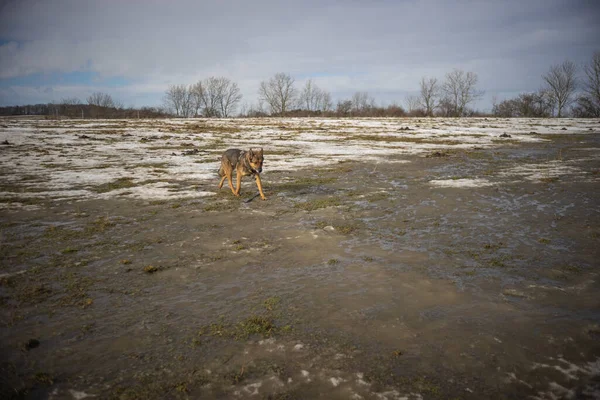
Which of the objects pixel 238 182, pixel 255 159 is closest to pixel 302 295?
pixel 255 159

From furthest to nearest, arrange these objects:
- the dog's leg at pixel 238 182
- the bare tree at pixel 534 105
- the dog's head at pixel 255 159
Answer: the bare tree at pixel 534 105
the dog's leg at pixel 238 182
the dog's head at pixel 255 159

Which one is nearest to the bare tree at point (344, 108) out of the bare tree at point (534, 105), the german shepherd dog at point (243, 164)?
the bare tree at point (534, 105)

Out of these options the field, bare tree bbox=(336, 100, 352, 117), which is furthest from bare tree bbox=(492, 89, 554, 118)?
the field

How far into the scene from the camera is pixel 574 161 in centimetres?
1484

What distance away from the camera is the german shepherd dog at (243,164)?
27.3 feet

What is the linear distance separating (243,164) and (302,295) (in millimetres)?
5417

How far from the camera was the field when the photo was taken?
8.85 feet

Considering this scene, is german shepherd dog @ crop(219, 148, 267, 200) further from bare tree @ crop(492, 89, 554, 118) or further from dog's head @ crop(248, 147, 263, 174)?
bare tree @ crop(492, 89, 554, 118)

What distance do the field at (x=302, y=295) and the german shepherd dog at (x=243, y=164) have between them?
621mm

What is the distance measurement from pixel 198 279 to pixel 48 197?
7391 millimetres

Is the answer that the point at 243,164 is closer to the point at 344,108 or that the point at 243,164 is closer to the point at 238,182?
the point at 238,182

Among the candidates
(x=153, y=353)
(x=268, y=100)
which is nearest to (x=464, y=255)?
(x=153, y=353)

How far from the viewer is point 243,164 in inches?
344

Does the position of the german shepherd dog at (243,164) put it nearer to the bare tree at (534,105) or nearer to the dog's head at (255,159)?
the dog's head at (255,159)
